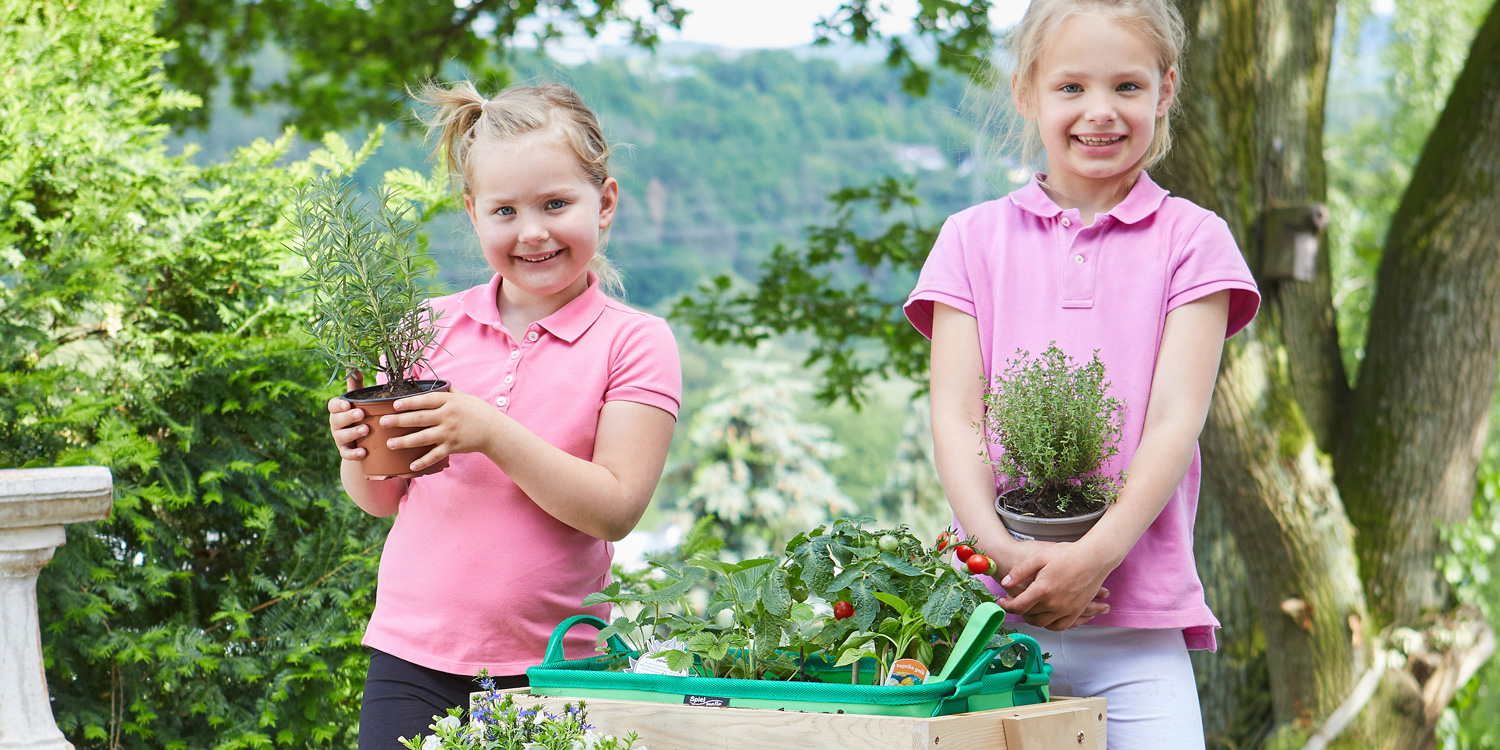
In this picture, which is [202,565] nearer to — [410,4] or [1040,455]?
[1040,455]

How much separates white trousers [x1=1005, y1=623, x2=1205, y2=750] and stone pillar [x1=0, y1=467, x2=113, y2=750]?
6.11 feet

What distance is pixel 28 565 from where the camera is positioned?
2.24m

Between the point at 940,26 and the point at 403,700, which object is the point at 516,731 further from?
the point at 940,26

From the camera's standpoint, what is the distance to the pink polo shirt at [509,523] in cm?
161

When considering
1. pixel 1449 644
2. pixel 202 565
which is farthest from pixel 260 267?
pixel 1449 644

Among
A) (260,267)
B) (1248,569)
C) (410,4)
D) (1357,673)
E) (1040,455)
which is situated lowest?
(1357,673)

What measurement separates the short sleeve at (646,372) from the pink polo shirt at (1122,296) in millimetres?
379

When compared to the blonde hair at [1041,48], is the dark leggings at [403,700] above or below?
below

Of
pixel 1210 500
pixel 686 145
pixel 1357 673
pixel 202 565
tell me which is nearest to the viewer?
pixel 202 565

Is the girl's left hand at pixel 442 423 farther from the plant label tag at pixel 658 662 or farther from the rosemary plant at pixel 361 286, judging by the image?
the plant label tag at pixel 658 662

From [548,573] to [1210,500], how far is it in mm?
3993

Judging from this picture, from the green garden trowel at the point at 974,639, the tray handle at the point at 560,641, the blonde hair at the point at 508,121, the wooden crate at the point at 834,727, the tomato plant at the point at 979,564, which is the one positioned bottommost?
the wooden crate at the point at 834,727

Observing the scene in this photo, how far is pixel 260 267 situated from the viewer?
Answer: 2.99 metres

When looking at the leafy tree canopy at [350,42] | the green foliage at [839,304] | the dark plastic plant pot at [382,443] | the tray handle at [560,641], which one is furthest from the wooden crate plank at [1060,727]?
the leafy tree canopy at [350,42]
